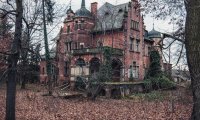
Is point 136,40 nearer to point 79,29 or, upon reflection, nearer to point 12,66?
point 79,29

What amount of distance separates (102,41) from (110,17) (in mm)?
3871

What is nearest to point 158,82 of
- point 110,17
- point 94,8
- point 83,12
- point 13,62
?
point 110,17

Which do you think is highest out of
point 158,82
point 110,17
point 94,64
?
point 110,17

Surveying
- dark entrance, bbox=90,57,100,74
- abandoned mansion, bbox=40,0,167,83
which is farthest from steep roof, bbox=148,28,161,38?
dark entrance, bbox=90,57,100,74

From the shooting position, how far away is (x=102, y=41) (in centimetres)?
4850

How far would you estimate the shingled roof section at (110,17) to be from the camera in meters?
47.2

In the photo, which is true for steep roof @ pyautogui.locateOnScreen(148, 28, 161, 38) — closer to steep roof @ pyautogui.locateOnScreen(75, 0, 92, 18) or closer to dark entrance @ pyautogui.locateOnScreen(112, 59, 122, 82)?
dark entrance @ pyautogui.locateOnScreen(112, 59, 122, 82)

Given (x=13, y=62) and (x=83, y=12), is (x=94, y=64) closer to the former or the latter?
(x=83, y=12)

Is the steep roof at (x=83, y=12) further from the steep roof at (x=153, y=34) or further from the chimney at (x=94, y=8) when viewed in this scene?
the steep roof at (x=153, y=34)

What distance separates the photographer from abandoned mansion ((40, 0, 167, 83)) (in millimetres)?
45125

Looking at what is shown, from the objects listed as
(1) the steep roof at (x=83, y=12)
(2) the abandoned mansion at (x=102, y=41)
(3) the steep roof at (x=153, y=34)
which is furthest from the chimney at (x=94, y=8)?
(3) the steep roof at (x=153, y=34)

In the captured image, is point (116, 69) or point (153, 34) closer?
point (116, 69)

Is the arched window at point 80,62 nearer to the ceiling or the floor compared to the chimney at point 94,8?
nearer to the floor

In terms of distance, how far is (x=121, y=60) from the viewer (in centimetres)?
4603
